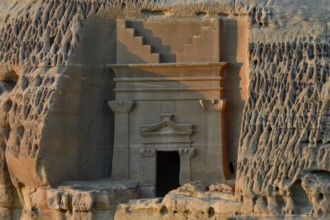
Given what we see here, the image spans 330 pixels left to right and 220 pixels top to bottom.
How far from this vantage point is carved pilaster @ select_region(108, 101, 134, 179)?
85.4 feet

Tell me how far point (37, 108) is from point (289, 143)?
5419 mm

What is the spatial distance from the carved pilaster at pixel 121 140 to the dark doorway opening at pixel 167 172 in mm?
1413

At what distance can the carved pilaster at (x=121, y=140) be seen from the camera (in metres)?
26.0

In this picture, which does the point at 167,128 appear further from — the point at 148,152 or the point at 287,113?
the point at 287,113

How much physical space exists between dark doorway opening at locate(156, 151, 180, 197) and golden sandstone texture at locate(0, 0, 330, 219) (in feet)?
4.92

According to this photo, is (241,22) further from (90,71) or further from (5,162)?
(5,162)

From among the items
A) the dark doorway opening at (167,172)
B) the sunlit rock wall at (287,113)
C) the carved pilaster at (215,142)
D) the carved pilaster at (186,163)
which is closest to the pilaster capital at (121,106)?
the carved pilaster at (186,163)

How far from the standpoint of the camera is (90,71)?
26375 mm

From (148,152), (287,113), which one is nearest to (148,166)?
(148,152)

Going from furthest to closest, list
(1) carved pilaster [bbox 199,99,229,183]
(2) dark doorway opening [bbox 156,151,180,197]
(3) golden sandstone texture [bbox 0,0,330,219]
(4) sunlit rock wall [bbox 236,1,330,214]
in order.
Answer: (2) dark doorway opening [bbox 156,151,180,197] < (1) carved pilaster [bbox 199,99,229,183] < (3) golden sandstone texture [bbox 0,0,330,219] < (4) sunlit rock wall [bbox 236,1,330,214]

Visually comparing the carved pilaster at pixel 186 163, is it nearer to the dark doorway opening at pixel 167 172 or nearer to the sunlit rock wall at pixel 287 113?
the dark doorway opening at pixel 167 172

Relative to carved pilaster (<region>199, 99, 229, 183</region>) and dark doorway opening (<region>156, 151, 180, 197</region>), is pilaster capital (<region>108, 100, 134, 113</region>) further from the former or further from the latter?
dark doorway opening (<region>156, 151, 180, 197</region>)

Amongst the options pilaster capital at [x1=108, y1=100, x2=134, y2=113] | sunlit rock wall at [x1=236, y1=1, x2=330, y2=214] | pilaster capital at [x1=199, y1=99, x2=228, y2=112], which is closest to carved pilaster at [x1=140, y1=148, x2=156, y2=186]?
pilaster capital at [x1=108, y1=100, x2=134, y2=113]

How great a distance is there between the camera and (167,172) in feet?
90.9
